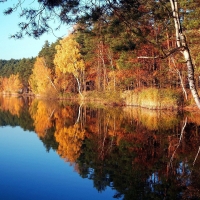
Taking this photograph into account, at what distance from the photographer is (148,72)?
109 feet

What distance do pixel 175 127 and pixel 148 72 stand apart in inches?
686

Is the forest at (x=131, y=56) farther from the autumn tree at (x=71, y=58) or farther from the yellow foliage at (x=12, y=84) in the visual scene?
the yellow foliage at (x=12, y=84)

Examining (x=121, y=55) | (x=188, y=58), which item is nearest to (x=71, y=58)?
(x=121, y=55)

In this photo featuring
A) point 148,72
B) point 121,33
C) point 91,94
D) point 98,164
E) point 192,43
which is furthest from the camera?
point 91,94

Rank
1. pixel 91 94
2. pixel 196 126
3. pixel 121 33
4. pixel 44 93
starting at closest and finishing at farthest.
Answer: pixel 121 33 < pixel 196 126 < pixel 91 94 < pixel 44 93

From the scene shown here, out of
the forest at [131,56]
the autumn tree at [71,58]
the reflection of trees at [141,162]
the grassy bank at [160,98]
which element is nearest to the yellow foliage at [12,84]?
the forest at [131,56]

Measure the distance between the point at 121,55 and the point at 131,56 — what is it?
12.3ft

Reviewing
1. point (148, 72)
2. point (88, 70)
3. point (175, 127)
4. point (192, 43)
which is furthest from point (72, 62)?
point (175, 127)

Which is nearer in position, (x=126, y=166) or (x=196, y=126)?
(x=126, y=166)

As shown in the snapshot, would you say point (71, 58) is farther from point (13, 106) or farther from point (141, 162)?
point (141, 162)

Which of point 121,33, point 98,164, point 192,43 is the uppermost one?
point 192,43

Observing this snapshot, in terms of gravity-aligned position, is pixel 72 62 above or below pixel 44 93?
above

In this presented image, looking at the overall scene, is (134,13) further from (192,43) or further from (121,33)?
(192,43)

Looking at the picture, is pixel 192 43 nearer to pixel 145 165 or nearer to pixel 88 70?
pixel 145 165
